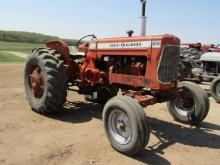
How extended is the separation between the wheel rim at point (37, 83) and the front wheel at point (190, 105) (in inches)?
111

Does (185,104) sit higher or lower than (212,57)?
lower

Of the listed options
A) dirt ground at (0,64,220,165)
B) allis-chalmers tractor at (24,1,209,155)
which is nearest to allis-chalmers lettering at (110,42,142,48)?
allis-chalmers tractor at (24,1,209,155)

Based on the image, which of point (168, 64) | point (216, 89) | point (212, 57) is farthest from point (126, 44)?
point (212, 57)

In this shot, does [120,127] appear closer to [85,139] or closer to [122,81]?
[85,139]

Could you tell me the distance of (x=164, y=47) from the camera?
6.30 meters

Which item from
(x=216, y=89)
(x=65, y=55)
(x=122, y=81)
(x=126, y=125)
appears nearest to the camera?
(x=126, y=125)

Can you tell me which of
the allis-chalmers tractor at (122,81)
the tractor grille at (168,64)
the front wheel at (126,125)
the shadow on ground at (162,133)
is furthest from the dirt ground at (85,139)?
the tractor grille at (168,64)

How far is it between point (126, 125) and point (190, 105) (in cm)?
222

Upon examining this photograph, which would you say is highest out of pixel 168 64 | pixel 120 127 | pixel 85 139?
pixel 168 64

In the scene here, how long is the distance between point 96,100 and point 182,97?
2.36 meters

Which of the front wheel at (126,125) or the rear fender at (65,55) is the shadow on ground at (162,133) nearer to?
the front wheel at (126,125)

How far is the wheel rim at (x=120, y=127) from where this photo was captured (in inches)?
A: 233

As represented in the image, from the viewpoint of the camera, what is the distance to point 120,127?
19.9 feet

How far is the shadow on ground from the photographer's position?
582 centimetres
